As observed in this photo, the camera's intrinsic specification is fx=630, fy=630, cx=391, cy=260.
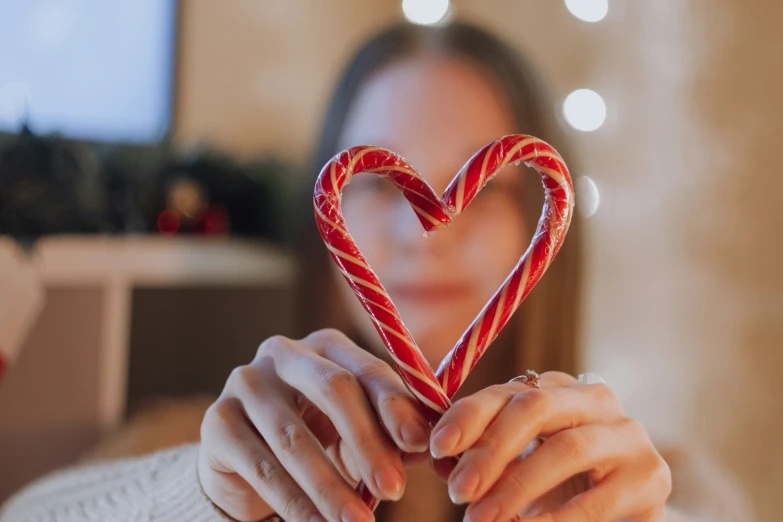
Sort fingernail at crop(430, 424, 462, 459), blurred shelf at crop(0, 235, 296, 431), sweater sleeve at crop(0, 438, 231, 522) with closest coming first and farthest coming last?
fingernail at crop(430, 424, 462, 459)
sweater sleeve at crop(0, 438, 231, 522)
blurred shelf at crop(0, 235, 296, 431)

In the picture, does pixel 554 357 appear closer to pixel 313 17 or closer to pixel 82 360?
pixel 82 360

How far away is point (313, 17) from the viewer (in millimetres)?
1505

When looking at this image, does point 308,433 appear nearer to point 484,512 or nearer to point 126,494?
point 484,512

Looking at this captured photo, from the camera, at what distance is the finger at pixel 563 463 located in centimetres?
41

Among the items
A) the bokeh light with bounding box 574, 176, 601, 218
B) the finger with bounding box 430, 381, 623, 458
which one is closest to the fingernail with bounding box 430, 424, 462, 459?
the finger with bounding box 430, 381, 623, 458

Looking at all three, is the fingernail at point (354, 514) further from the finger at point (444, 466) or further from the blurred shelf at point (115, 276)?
the blurred shelf at point (115, 276)

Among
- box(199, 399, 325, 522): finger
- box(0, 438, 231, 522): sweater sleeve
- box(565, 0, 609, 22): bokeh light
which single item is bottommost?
box(0, 438, 231, 522): sweater sleeve

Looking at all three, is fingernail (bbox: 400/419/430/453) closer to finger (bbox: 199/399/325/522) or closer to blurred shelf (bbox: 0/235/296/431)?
finger (bbox: 199/399/325/522)

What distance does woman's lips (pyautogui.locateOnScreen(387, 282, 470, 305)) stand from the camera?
1.91 feet

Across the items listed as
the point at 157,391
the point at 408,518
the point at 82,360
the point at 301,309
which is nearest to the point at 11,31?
the point at 82,360

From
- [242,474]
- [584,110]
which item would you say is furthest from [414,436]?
[584,110]

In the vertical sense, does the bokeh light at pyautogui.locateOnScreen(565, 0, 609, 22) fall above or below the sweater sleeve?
above

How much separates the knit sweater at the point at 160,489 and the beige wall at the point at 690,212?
0.08m

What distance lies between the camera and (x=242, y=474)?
46cm
